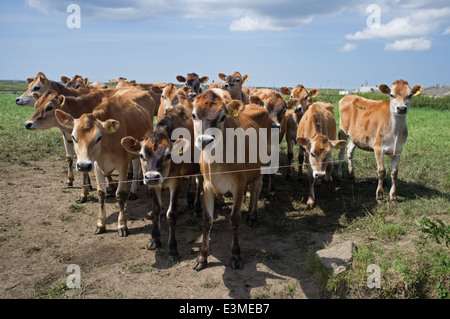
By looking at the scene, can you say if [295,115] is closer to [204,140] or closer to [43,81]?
[204,140]

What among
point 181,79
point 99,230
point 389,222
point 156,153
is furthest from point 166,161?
point 181,79

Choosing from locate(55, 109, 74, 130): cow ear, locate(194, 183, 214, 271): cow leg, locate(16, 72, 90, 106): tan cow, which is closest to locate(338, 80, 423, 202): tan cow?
locate(194, 183, 214, 271): cow leg

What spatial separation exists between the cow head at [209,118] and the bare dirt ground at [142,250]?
1.87 meters

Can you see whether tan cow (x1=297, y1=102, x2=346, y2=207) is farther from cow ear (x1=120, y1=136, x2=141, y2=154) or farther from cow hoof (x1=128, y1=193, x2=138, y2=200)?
cow hoof (x1=128, y1=193, x2=138, y2=200)

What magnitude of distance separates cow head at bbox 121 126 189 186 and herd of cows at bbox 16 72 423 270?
15 mm

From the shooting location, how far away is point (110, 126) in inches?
235

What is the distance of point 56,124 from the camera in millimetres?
Answer: 7707

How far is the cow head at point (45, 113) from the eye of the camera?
295 inches

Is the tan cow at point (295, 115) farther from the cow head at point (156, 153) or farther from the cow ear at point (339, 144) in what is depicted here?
the cow head at point (156, 153)

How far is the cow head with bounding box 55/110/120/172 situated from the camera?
5512mm

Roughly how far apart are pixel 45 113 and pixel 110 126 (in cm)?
247

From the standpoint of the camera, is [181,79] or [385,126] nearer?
[385,126]
